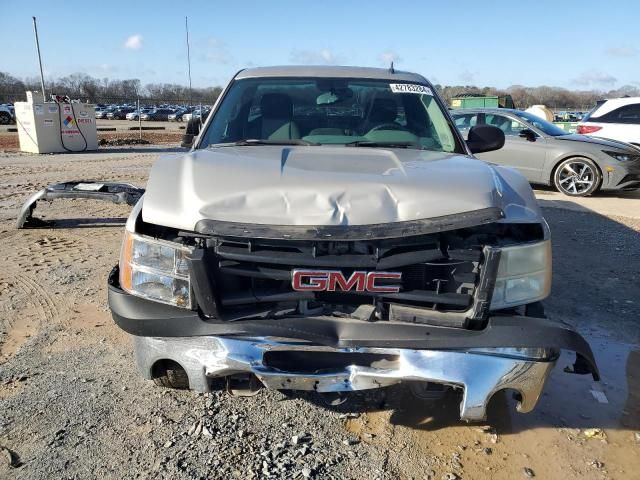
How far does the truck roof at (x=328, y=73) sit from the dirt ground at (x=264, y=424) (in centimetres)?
213

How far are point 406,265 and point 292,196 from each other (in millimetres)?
557

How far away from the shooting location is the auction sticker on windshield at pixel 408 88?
3.93 meters

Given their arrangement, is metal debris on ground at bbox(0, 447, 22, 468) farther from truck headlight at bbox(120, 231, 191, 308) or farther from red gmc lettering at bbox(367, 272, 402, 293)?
red gmc lettering at bbox(367, 272, 402, 293)

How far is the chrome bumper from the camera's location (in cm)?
224

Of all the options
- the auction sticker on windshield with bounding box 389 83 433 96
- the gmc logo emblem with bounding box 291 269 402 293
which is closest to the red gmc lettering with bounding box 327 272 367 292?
the gmc logo emblem with bounding box 291 269 402 293

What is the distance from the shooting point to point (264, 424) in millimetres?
2797

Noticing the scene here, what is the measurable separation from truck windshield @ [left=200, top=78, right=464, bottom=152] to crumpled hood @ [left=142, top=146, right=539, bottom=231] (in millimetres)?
831

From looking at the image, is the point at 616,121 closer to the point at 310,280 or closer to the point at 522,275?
the point at 522,275

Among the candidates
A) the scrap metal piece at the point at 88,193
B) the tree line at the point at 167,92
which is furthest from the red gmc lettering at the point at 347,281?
the tree line at the point at 167,92

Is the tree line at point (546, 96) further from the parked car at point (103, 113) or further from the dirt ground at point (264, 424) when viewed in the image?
the dirt ground at point (264, 424)

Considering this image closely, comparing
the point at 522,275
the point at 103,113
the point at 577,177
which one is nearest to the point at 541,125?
the point at 577,177

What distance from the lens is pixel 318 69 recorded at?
412 cm

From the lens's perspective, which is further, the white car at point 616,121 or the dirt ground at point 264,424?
the white car at point 616,121

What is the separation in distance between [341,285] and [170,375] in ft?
3.12
